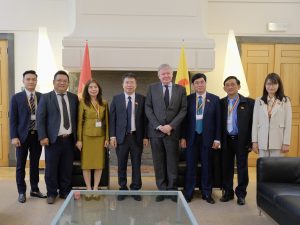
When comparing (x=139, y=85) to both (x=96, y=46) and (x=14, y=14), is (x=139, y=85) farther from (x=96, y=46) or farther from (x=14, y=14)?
(x=14, y=14)

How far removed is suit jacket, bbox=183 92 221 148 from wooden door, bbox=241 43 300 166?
2182mm

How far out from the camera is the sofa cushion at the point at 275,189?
296 centimetres

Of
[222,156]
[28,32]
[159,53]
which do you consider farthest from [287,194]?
[28,32]

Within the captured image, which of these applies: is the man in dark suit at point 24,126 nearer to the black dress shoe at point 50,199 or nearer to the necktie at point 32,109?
the necktie at point 32,109

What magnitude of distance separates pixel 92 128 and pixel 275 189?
1.94 metres

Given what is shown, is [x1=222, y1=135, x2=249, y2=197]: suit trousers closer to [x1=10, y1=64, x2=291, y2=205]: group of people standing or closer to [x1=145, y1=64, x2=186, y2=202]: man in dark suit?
[x1=10, y1=64, x2=291, y2=205]: group of people standing

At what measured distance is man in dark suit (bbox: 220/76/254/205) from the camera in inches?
149

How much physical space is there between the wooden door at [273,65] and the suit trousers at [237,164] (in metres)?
2.14

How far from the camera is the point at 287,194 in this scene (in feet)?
9.49

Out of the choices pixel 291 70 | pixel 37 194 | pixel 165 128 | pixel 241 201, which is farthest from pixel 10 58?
pixel 291 70

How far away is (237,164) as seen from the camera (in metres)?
3.86

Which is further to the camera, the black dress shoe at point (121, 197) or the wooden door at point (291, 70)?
the wooden door at point (291, 70)

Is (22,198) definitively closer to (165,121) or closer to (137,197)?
(137,197)

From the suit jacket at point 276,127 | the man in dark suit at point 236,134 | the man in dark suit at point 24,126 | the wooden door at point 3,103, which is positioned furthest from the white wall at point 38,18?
the suit jacket at point 276,127
